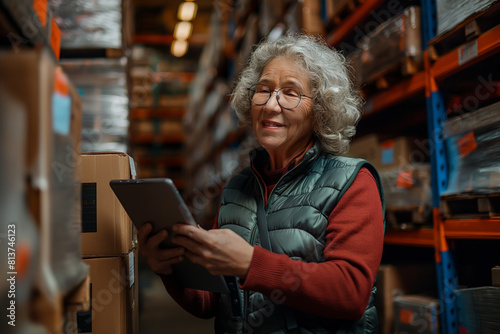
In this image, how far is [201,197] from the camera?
295 inches

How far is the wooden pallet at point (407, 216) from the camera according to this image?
239 cm

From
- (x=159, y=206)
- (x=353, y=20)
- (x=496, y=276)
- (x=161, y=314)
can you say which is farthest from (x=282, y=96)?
(x=161, y=314)

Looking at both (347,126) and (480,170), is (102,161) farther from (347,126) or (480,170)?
(480,170)

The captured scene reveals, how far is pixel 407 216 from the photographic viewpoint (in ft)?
8.64

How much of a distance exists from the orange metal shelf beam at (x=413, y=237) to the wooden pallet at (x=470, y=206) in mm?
197

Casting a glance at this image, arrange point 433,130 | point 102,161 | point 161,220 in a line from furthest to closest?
point 433,130
point 102,161
point 161,220

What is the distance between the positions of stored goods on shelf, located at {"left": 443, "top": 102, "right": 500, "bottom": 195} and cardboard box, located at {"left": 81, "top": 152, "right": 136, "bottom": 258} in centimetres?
156

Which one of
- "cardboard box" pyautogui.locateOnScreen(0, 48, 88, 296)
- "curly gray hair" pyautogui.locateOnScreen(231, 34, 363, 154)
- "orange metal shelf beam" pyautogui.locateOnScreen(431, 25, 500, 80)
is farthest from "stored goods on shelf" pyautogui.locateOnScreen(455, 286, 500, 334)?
"cardboard box" pyautogui.locateOnScreen(0, 48, 88, 296)

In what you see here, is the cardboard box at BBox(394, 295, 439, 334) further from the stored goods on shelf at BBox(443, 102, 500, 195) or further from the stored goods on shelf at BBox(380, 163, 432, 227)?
the stored goods on shelf at BBox(443, 102, 500, 195)

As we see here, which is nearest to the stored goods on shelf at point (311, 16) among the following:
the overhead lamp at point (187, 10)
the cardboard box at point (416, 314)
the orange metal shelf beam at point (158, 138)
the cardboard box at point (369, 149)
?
the cardboard box at point (369, 149)

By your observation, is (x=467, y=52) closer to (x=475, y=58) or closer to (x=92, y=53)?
(x=475, y=58)

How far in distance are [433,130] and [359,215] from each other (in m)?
1.08

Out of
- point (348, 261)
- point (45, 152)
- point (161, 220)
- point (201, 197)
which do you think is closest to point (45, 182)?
point (45, 152)

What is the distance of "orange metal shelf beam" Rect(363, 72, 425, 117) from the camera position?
241 centimetres
